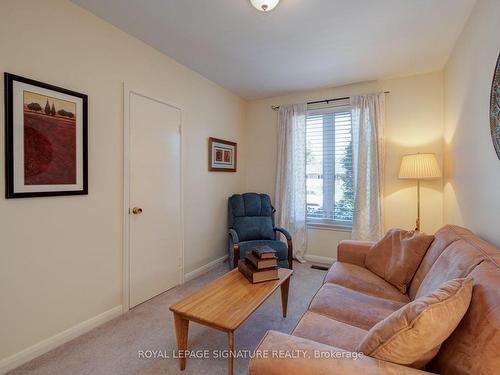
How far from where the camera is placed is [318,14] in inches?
79.7

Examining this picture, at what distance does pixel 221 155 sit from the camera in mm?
3645

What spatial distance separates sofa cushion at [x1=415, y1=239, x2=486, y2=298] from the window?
1999 mm

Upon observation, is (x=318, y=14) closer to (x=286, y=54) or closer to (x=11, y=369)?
(x=286, y=54)

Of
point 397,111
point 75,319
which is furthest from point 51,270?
point 397,111

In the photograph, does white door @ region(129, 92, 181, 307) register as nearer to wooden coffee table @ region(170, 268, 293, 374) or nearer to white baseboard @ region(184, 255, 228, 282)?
white baseboard @ region(184, 255, 228, 282)

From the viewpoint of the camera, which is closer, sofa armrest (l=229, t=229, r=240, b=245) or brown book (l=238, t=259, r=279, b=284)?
brown book (l=238, t=259, r=279, b=284)

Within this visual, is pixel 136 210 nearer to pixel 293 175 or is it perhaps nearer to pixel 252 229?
pixel 252 229

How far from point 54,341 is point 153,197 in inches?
53.1

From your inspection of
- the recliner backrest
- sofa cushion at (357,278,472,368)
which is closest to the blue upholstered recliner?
the recliner backrest

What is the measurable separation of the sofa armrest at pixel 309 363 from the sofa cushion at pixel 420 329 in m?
0.04

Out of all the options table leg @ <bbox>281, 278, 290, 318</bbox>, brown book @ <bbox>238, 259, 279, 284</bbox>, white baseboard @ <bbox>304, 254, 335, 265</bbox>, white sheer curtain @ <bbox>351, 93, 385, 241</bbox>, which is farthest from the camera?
white baseboard @ <bbox>304, 254, 335, 265</bbox>

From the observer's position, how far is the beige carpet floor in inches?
64.6

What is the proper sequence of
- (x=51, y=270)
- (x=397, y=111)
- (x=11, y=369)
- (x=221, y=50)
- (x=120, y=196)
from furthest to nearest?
(x=397, y=111), (x=221, y=50), (x=120, y=196), (x=51, y=270), (x=11, y=369)

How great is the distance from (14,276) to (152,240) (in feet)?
3.61
